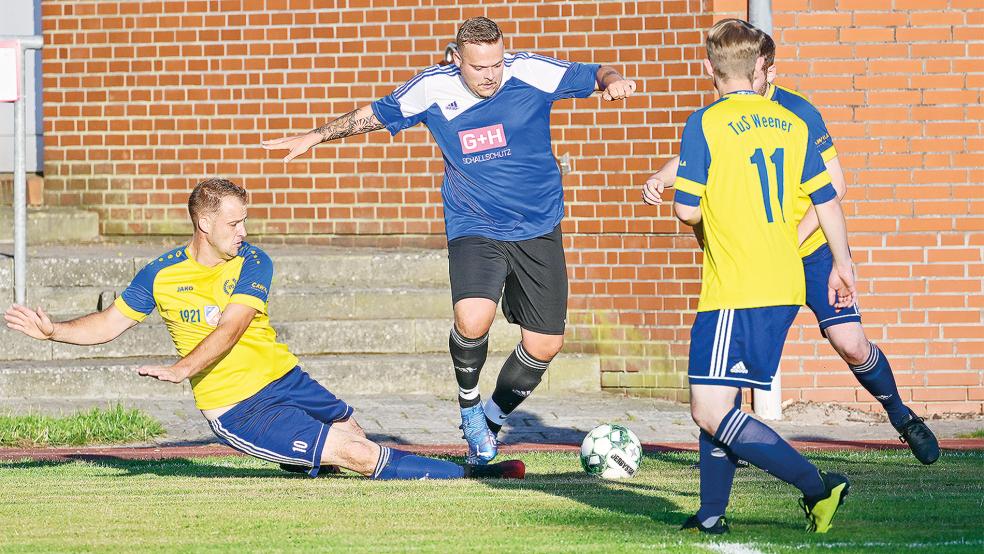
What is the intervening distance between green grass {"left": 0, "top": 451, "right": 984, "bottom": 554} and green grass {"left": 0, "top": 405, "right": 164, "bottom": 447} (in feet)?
4.13

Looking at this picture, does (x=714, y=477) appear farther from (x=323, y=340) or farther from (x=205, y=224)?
(x=323, y=340)

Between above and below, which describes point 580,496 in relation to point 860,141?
below

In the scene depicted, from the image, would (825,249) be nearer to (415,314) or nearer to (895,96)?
(895,96)

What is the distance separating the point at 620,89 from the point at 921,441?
2330 millimetres

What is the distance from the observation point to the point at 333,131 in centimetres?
789

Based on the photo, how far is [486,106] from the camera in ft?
25.5

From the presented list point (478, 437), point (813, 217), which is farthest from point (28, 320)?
point (813, 217)

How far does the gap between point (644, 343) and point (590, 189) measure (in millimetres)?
1351

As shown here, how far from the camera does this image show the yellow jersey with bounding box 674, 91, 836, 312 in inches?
207

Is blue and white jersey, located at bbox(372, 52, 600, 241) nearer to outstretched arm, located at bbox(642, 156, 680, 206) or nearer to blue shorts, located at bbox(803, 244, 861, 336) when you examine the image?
blue shorts, located at bbox(803, 244, 861, 336)

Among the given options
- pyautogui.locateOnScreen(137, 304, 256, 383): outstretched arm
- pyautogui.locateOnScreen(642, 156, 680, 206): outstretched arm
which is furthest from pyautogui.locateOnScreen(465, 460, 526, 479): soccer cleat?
pyautogui.locateOnScreen(642, 156, 680, 206): outstretched arm

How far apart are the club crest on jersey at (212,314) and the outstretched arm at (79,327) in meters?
0.39

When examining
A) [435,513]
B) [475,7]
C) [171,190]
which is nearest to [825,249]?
[435,513]

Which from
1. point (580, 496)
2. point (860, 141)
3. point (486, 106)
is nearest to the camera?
point (580, 496)
